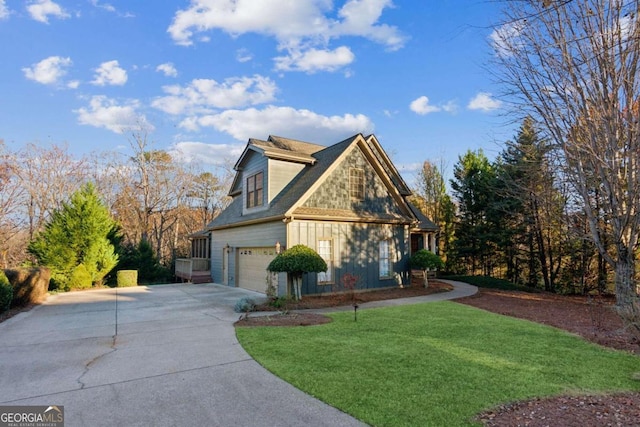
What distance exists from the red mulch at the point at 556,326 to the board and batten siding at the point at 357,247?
2.09 feet

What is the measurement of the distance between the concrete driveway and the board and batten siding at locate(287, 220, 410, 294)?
4311 millimetres

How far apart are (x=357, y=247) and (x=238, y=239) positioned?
6169 mm

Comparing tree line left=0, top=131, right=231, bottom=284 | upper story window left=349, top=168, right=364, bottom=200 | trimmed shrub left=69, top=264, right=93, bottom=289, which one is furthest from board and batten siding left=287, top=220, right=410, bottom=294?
tree line left=0, top=131, right=231, bottom=284

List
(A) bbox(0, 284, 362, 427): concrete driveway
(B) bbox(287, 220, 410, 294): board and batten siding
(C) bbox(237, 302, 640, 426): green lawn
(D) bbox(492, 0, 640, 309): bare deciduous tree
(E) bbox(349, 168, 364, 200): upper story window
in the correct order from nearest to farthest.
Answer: (A) bbox(0, 284, 362, 427): concrete driveway, (C) bbox(237, 302, 640, 426): green lawn, (D) bbox(492, 0, 640, 309): bare deciduous tree, (B) bbox(287, 220, 410, 294): board and batten siding, (E) bbox(349, 168, 364, 200): upper story window

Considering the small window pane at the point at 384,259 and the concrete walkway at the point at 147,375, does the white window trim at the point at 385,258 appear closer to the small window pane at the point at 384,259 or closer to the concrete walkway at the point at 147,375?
the small window pane at the point at 384,259

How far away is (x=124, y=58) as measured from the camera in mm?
13852

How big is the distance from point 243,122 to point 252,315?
18.0m

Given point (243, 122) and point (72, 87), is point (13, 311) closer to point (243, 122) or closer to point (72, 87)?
point (72, 87)

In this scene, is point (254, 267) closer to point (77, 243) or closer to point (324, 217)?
point (324, 217)

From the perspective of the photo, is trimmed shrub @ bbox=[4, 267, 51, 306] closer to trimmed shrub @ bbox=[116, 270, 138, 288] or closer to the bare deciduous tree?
trimmed shrub @ bbox=[116, 270, 138, 288]

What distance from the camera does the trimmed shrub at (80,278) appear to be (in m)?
17.1

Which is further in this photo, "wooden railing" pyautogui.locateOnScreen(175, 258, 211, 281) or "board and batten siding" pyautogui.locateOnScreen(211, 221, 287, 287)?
"wooden railing" pyautogui.locateOnScreen(175, 258, 211, 281)

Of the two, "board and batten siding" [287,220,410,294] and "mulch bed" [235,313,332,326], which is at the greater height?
"board and batten siding" [287,220,410,294]

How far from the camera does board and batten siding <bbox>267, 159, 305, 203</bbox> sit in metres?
14.5
